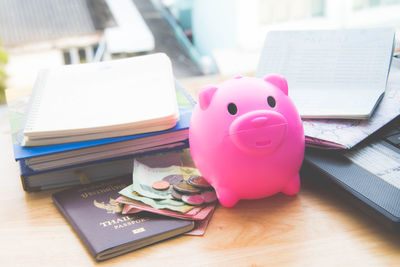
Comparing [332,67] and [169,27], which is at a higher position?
[332,67]

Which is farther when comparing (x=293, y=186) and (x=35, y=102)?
(x=35, y=102)

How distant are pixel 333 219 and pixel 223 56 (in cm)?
126

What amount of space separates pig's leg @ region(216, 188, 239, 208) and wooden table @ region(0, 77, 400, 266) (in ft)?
0.06

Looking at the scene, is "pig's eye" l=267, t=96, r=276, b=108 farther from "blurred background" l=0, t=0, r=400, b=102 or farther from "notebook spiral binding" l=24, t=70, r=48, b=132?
"blurred background" l=0, t=0, r=400, b=102

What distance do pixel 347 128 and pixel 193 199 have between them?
0.28 metres

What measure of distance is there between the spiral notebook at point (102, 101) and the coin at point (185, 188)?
11cm

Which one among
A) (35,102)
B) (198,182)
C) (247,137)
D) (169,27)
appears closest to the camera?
(247,137)

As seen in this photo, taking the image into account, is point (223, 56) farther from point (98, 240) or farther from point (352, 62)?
point (98, 240)

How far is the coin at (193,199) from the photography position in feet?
1.87

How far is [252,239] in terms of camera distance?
0.52 m

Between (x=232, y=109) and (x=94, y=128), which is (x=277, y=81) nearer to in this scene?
(x=232, y=109)

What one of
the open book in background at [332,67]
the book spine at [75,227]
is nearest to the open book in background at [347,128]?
the open book in background at [332,67]

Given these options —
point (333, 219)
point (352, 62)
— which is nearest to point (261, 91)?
point (333, 219)

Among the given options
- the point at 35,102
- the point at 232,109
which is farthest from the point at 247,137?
the point at 35,102
